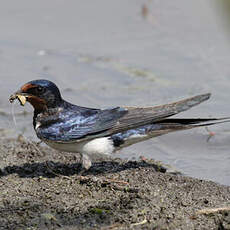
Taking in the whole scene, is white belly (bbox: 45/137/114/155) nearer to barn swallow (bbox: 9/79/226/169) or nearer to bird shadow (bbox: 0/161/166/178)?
barn swallow (bbox: 9/79/226/169)

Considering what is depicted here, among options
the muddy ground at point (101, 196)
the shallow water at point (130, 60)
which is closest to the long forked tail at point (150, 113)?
the muddy ground at point (101, 196)

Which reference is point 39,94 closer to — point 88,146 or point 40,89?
point 40,89

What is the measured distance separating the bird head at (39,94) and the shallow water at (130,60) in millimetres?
1220

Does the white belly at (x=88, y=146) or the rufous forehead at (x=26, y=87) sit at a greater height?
the rufous forehead at (x=26, y=87)

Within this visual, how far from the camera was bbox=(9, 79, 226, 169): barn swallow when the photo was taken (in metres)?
5.13

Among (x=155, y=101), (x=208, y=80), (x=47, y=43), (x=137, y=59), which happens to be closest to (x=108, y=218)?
(x=155, y=101)

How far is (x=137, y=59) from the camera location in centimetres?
864

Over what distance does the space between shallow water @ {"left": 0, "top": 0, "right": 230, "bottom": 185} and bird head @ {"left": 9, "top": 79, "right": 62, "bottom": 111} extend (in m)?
1.22

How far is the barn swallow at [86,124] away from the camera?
513 centimetres

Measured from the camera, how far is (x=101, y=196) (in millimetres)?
4664

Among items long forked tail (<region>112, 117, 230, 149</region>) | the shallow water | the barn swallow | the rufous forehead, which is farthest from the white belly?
the shallow water

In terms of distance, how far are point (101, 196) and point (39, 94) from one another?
1.13m

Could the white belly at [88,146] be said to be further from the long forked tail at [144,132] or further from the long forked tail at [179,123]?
the long forked tail at [179,123]

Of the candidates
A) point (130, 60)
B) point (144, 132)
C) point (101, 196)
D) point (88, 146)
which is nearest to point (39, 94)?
point (88, 146)
